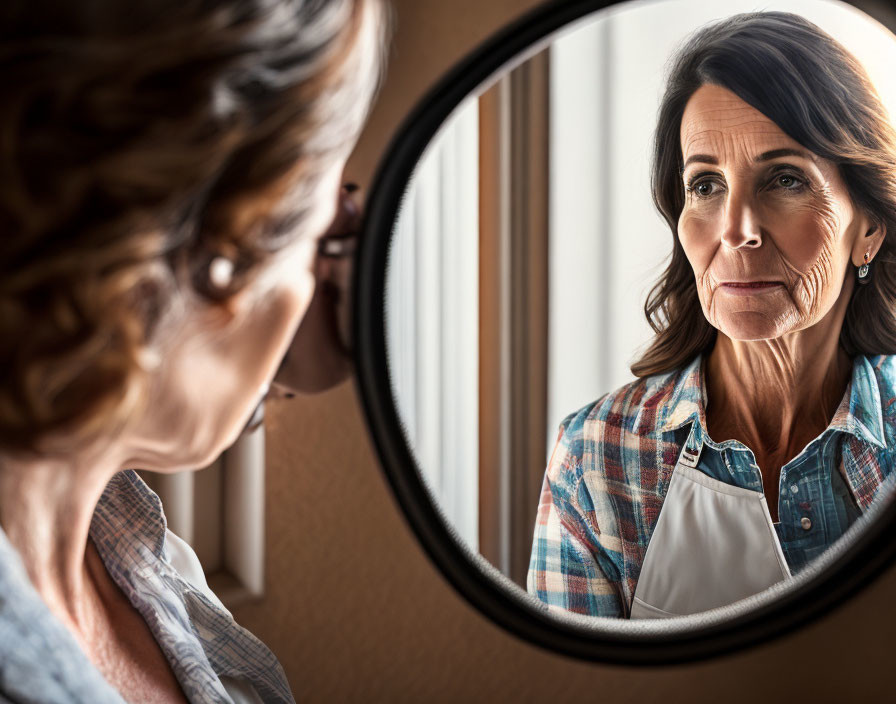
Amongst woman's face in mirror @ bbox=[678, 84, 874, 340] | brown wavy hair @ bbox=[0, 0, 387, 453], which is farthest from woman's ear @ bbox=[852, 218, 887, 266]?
brown wavy hair @ bbox=[0, 0, 387, 453]

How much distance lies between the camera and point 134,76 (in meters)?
0.28

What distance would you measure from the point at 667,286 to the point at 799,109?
0.43ft

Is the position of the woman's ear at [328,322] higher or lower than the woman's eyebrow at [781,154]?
lower

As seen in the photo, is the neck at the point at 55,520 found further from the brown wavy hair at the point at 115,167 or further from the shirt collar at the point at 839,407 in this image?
the shirt collar at the point at 839,407

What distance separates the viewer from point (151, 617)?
1.31ft

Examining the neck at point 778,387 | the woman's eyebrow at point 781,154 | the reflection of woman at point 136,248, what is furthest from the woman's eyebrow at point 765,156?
the reflection of woman at point 136,248

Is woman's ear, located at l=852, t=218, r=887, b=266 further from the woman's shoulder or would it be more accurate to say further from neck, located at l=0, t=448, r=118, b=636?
neck, located at l=0, t=448, r=118, b=636

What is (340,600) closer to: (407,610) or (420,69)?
(407,610)

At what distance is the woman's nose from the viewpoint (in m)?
0.45

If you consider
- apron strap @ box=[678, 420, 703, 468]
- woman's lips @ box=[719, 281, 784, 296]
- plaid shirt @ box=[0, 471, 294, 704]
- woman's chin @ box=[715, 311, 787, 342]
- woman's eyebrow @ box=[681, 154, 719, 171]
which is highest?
woman's eyebrow @ box=[681, 154, 719, 171]

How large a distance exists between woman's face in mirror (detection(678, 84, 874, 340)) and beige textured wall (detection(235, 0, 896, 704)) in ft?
0.45

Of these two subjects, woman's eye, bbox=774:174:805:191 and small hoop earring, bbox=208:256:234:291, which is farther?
woman's eye, bbox=774:174:805:191

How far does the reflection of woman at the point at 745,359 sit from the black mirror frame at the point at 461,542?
19mm

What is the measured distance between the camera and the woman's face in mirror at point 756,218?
448mm
